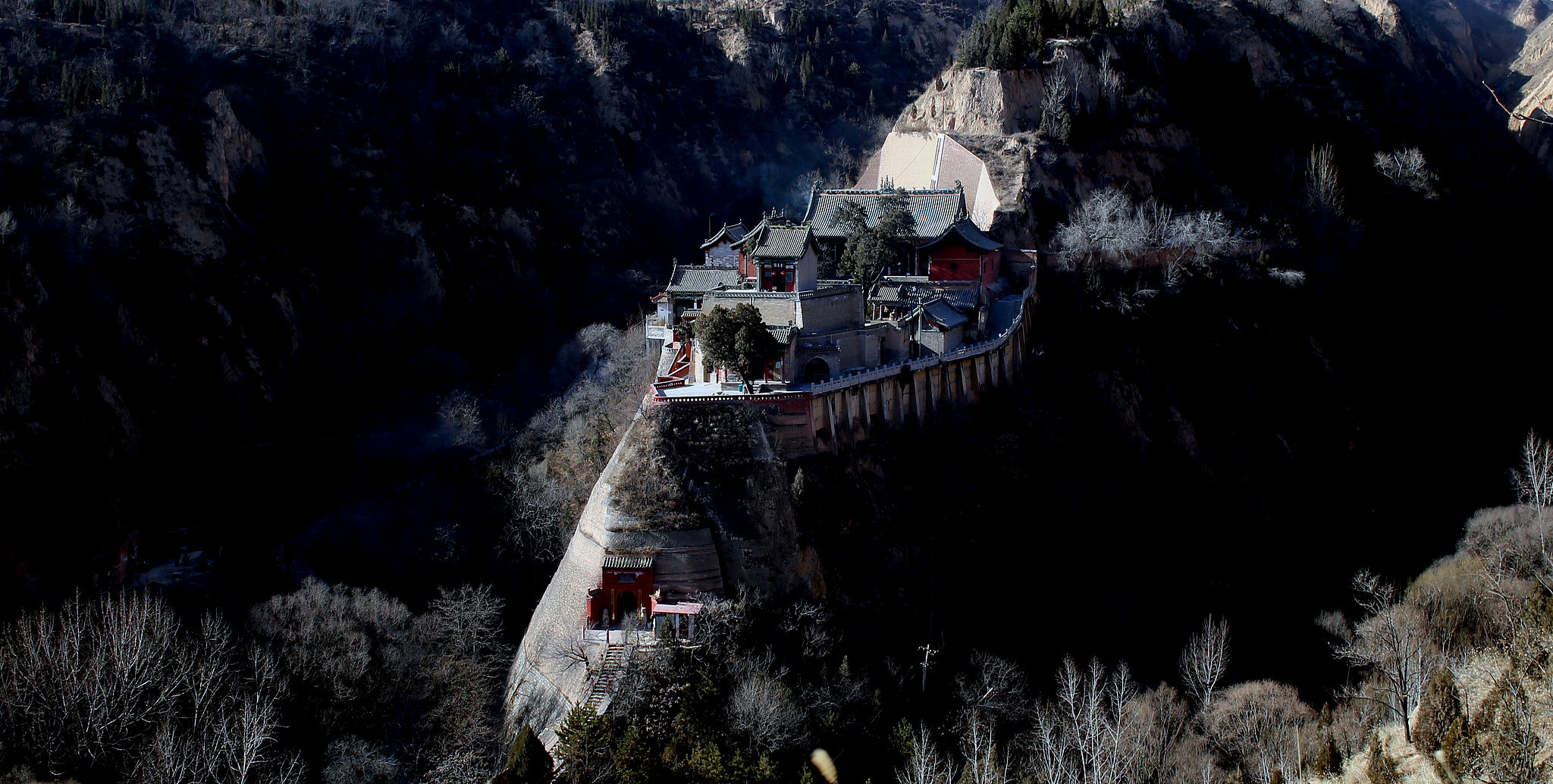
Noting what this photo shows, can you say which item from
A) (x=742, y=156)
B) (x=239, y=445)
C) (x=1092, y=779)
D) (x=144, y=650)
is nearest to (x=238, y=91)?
(x=239, y=445)

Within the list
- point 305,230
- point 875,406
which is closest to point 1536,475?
point 875,406

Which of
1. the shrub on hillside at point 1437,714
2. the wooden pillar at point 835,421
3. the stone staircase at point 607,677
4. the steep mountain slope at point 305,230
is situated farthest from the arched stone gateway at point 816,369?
the shrub on hillside at point 1437,714

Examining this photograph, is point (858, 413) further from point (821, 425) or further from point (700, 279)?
point (700, 279)

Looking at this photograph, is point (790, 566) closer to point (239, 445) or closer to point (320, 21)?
point (239, 445)

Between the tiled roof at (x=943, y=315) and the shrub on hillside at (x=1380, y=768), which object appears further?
the tiled roof at (x=943, y=315)

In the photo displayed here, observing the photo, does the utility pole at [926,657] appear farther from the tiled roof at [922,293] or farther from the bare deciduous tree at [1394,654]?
the tiled roof at [922,293]

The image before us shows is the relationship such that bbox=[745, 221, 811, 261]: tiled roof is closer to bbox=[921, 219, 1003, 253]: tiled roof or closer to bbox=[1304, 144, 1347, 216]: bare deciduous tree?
bbox=[921, 219, 1003, 253]: tiled roof
